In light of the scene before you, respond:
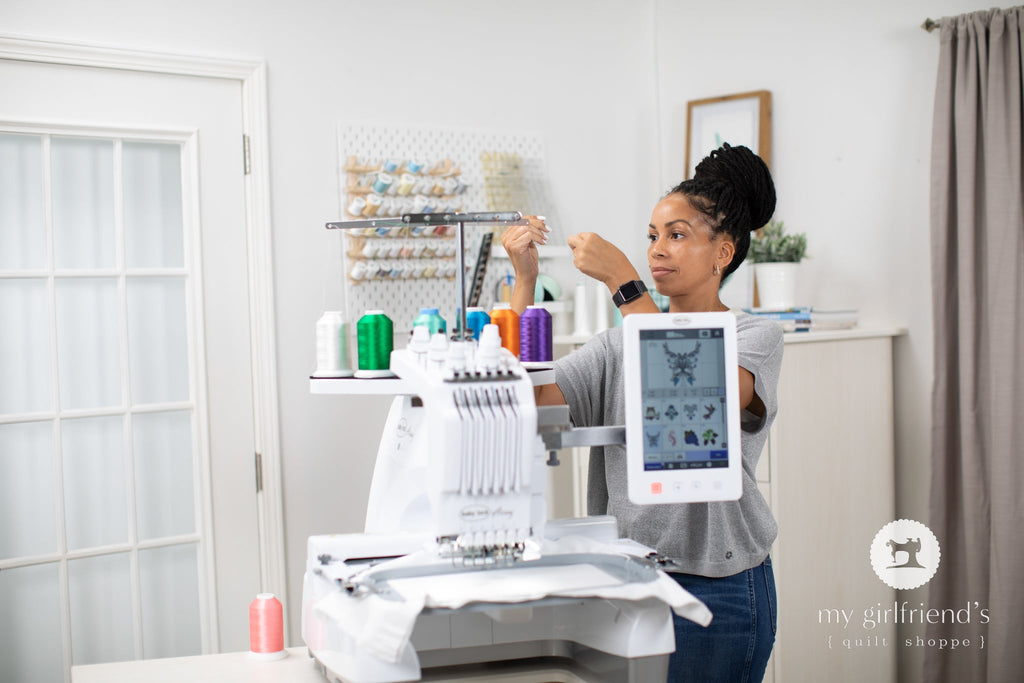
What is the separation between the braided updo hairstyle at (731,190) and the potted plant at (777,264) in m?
1.13

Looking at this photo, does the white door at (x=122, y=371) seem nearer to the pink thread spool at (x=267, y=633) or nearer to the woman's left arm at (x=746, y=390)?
the pink thread spool at (x=267, y=633)

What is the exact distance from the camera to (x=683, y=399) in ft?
3.92

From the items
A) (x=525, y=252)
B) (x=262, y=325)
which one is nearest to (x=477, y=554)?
(x=525, y=252)

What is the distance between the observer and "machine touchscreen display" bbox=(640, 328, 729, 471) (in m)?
1.19

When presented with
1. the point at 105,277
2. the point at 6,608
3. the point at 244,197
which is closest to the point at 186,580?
the point at 6,608

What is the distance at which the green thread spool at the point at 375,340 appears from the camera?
4.17ft

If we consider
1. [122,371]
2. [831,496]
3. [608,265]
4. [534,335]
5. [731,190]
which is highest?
[731,190]

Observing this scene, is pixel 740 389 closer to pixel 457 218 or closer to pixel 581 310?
pixel 457 218

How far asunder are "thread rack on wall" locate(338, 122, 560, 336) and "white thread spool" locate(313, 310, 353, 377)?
4.48 ft

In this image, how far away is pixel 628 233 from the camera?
326 cm

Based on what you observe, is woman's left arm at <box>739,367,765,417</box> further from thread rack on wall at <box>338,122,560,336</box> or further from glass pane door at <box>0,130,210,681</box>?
glass pane door at <box>0,130,210,681</box>

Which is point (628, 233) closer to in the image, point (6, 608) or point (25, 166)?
point (25, 166)

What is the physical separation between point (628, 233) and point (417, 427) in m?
2.13

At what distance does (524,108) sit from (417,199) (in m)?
0.53
